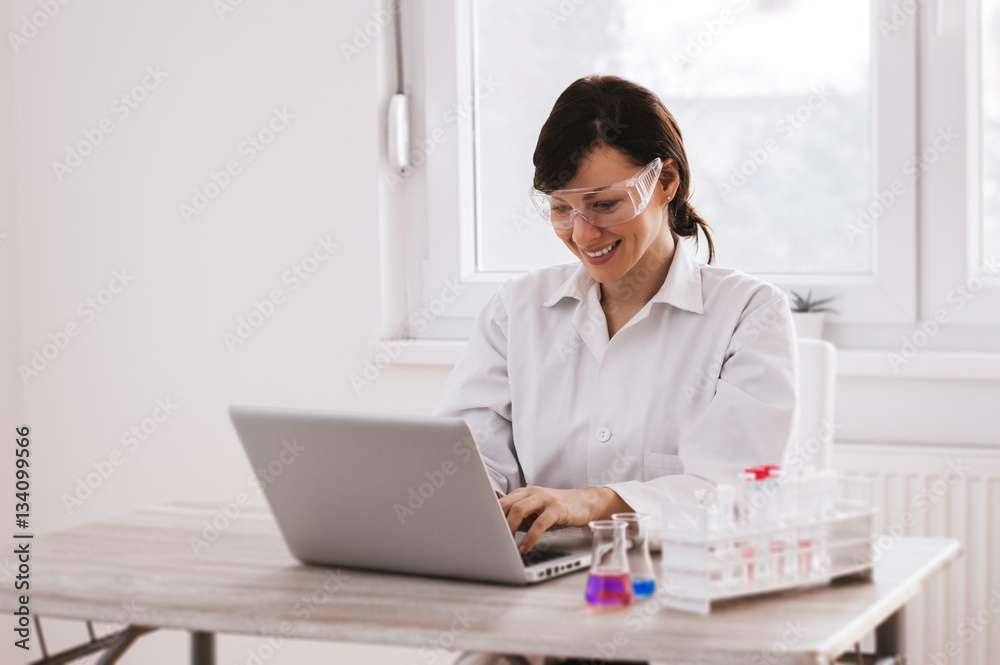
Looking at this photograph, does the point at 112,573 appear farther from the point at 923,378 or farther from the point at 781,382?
the point at 923,378

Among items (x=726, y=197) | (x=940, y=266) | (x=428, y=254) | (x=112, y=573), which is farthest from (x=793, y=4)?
(x=112, y=573)

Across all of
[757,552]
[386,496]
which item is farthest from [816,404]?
[386,496]

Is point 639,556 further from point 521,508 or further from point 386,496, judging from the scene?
point 386,496

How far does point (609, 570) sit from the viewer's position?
1.20 meters

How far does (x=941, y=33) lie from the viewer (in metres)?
2.39

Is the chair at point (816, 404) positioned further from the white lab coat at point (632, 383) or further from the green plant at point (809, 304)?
the green plant at point (809, 304)

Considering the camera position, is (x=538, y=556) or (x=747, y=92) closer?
(x=538, y=556)

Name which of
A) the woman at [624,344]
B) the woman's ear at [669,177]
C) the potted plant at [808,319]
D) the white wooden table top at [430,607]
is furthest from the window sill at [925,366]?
the white wooden table top at [430,607]

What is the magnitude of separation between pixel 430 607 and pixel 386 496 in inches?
6.0

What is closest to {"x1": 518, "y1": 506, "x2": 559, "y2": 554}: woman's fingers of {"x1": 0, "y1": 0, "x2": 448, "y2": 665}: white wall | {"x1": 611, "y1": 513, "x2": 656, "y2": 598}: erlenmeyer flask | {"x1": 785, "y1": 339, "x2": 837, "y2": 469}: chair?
{"x1": 611, "y1": 513, "x2": 656, "y2": 598}: erlenmeyer flask

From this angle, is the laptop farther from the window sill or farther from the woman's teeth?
the window sill

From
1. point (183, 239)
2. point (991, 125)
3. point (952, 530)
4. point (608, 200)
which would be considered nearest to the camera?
point (608, 200)

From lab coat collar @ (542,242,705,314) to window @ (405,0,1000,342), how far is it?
0.76 m

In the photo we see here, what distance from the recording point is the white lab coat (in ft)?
5.44
